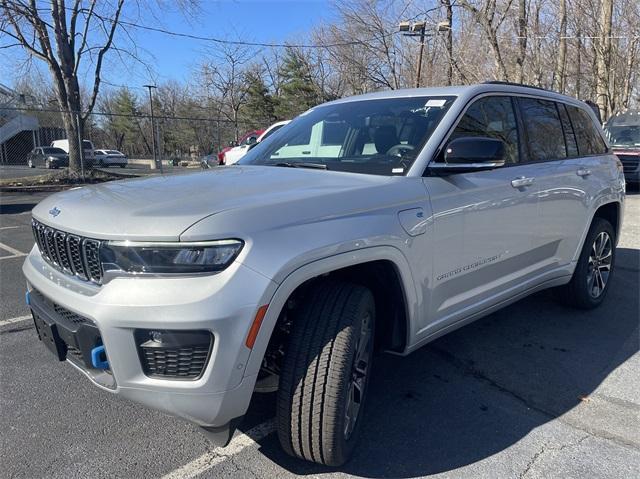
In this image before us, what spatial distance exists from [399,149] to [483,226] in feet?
2.24

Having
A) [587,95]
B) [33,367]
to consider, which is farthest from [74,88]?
[587,95]

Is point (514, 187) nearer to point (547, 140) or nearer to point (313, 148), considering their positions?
point (547, 140)

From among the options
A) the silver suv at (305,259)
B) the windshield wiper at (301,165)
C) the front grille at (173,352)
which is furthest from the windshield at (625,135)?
the front grille at (173,352)

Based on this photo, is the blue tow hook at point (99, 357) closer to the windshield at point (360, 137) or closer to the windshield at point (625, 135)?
the windshield at point (360, 137)

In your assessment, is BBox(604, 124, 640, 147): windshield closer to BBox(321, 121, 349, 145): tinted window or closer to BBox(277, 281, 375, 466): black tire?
BBox(321, 121, 349, 145): tinted window

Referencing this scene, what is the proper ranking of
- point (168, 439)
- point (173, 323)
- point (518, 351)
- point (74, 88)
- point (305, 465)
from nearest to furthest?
point (173, 323), point (305, 465), point (168, 439), point (518, 351), point (74, 88)

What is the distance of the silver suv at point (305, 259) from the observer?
196 cm

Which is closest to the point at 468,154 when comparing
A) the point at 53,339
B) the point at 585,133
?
the point at 53,339

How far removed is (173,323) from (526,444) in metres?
1.91

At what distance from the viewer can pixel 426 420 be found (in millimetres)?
2867

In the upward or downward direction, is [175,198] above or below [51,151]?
below

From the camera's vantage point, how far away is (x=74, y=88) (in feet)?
55.7

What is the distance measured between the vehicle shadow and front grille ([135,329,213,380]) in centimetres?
82

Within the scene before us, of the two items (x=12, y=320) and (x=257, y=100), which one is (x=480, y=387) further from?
(x=257, y=100)
